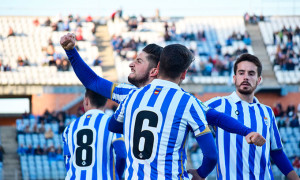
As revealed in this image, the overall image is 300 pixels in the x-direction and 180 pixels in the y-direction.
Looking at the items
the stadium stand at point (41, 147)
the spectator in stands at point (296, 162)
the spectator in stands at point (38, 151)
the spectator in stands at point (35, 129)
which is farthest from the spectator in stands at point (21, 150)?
the spectator in stands at point (296, 162)

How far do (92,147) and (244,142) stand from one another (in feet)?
5.52

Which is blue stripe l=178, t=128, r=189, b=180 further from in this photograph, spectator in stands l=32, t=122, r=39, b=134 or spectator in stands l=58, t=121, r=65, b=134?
spectator in stands l=32, t=122, r=39, b=134

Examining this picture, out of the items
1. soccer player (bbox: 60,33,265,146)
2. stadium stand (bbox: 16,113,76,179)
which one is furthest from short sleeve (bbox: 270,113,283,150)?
stadium stand (bbox: 16,113,76,179)

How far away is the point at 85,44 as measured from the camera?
2900 centimetres

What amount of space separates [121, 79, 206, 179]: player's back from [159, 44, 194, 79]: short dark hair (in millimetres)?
149

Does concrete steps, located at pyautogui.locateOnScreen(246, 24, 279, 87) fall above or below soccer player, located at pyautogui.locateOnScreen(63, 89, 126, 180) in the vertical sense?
above

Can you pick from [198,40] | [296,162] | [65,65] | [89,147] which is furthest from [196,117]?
[198,40]

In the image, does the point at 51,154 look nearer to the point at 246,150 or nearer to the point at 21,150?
the point at 21,150

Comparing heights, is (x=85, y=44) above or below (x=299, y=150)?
above

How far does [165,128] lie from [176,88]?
12.5 inches

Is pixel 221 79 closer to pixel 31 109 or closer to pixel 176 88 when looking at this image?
pixel 31 109

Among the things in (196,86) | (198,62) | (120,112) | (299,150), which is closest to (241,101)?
(120,112)

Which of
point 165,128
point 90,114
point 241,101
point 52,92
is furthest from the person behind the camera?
point 52,92

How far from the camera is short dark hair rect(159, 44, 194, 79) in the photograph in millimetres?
4355
